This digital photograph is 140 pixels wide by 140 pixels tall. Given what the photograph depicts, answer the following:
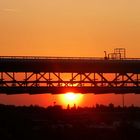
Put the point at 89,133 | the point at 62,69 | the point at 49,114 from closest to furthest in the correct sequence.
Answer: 1. the point at 89,133
2. the point at 62,69
3. the point at 49,114

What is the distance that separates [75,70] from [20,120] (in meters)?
14.8

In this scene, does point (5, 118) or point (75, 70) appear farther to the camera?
point (75, 70)

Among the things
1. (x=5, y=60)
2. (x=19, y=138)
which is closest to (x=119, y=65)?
(x=5, y=60)

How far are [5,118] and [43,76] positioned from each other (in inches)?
717

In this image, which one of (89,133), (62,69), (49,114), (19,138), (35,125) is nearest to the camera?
(19,138)

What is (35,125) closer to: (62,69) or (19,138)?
(62,69)

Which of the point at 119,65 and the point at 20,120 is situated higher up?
the point at 119,65

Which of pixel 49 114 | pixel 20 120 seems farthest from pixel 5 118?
pixel 49 114

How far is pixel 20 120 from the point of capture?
99.7m

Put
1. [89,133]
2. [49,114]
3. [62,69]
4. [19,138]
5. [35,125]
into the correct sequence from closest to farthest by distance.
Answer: [19,138] → [89,133] → [35,125] → [62,69] → [49,114]

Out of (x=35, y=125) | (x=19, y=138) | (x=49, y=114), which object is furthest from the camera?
(x=49, y=114)

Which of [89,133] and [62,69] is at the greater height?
[62,69]

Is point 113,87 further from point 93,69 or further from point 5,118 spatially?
point 5,118

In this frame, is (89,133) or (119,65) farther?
(119,65)
